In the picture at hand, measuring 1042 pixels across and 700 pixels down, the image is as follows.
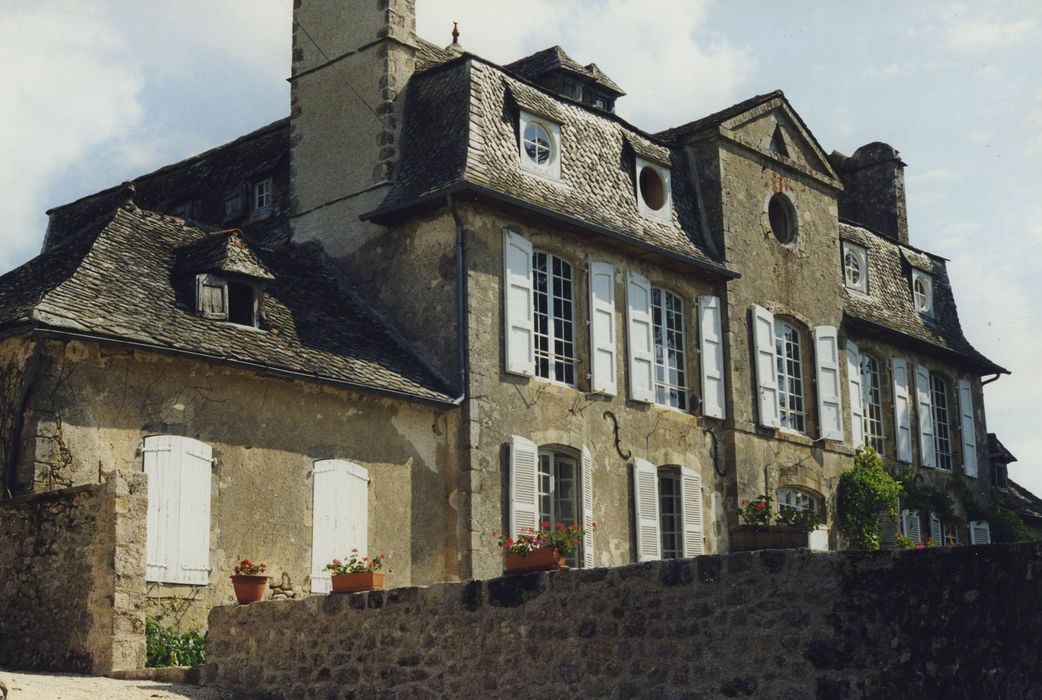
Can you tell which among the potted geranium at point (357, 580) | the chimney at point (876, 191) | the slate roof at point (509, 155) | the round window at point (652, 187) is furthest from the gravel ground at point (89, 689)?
the chimney at point (876, 191)

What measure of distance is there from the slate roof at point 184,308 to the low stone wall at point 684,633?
360 centimetres

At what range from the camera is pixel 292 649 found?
12203 mm

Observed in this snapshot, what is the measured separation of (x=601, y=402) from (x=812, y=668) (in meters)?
9.91

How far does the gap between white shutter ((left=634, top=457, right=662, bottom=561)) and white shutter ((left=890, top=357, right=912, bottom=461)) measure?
23.2ft

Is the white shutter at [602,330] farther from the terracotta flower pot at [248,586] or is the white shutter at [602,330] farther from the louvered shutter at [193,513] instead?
the terracotta flower pot at [248,586]

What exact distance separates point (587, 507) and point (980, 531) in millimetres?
10838

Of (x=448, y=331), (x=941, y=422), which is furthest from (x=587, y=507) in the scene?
(x=941, y=422)

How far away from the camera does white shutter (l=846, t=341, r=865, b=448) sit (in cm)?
2334

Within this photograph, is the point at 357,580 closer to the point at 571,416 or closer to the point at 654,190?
the point at 571,416

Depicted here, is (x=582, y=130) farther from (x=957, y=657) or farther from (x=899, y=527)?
(x=957, y=657)

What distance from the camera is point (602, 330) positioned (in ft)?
62.5

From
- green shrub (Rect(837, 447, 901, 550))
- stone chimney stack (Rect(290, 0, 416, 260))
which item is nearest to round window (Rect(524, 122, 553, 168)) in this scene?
stone chimney stack (Rect(290, 0, 416, 260))

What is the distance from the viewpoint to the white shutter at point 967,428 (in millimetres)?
26344

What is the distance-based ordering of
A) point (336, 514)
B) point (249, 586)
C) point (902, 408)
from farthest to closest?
point (902, 408)
point (336, 514)
point (249, 586)
